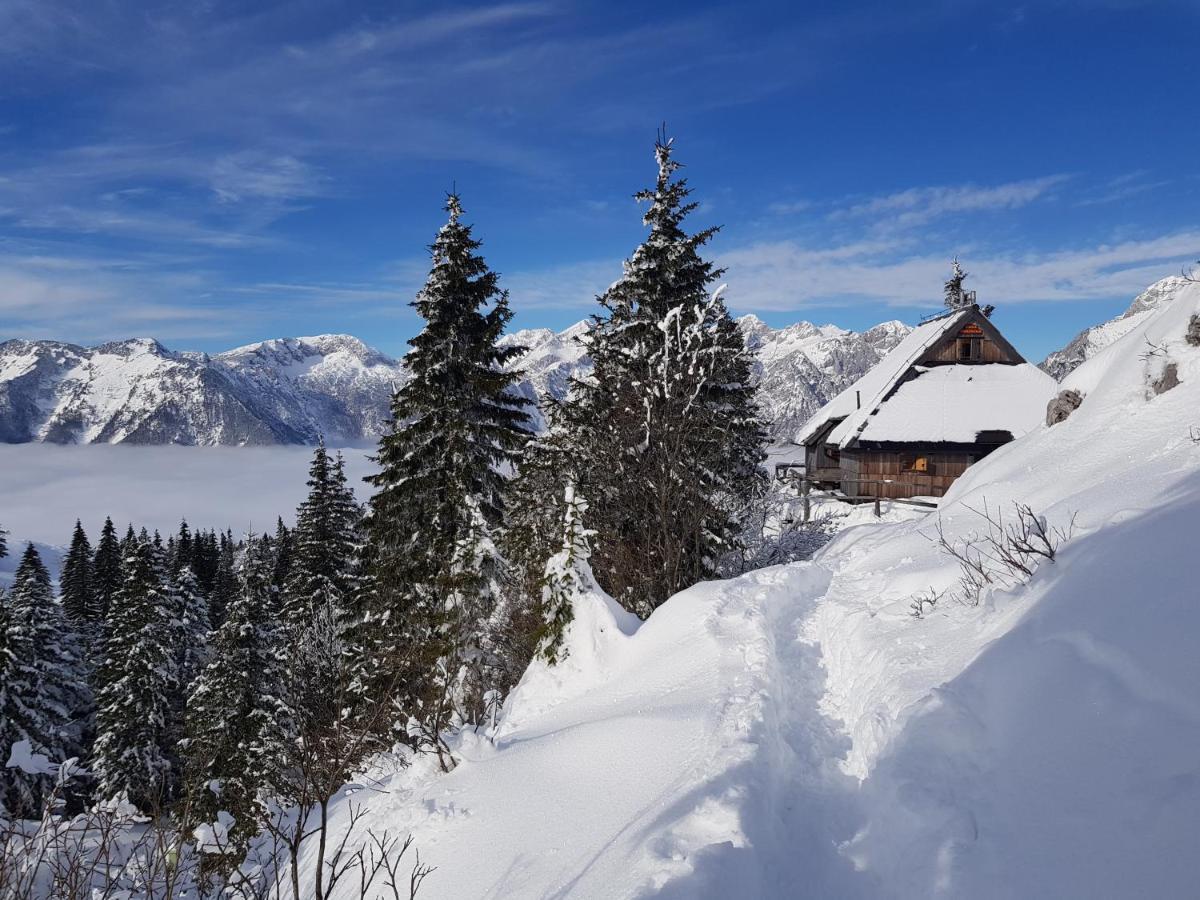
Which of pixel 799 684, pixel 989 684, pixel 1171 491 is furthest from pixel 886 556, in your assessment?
pixel 989 684

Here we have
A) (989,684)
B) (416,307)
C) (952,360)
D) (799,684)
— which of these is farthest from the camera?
(952,360)

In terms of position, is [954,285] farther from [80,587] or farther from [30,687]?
[80,587]

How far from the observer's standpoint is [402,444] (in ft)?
52.2

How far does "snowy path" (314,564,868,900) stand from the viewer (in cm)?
442

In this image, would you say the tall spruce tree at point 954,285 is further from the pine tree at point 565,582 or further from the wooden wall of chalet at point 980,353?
the pine tree at point 565,582

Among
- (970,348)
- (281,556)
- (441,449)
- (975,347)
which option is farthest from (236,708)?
(281,556)

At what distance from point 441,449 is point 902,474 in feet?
64.9

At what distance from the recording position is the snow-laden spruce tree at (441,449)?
1555 cm

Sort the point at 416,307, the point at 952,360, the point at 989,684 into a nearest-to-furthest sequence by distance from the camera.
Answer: the point at 989,684, the point at 416,307, the point at 952,360

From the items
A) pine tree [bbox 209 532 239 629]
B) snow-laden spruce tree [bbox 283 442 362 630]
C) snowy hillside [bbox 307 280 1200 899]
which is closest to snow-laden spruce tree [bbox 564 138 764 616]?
snowy hillside [bbox 307 280 1200 899]

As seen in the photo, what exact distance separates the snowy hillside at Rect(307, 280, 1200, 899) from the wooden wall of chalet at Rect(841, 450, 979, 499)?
17.4m

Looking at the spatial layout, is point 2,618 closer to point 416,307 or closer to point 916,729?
point 416,307

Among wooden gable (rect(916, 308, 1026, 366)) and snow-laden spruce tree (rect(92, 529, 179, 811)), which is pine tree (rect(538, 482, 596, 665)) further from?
snow-laden spruce tree (rect(92, 529, 179, 811))

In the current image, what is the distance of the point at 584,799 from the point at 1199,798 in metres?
4.29
